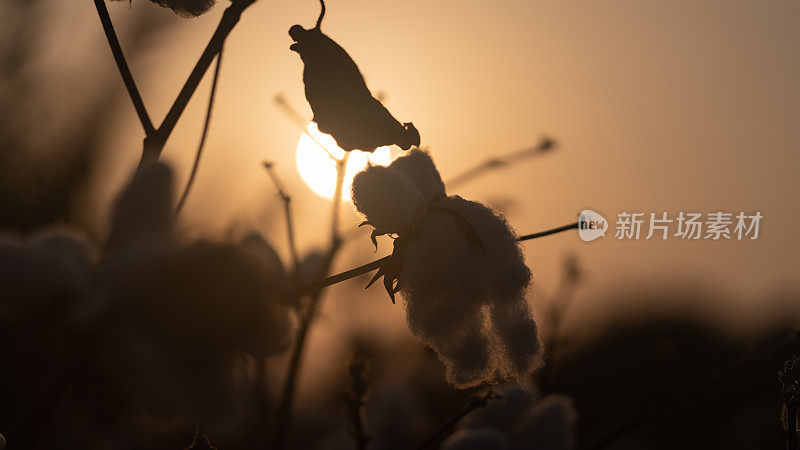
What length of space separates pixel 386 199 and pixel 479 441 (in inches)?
14.9

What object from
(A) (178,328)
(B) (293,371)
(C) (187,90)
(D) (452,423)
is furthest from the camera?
(B) (293,371)

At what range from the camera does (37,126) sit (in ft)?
A: 6.04

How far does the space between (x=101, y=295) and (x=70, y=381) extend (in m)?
0.05

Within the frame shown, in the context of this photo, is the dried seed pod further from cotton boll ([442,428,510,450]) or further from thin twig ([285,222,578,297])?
cotton boll ([442,428,510,450])

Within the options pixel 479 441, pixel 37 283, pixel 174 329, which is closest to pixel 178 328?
pixel 174 329

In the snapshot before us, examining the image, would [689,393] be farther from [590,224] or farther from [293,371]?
[293,371]

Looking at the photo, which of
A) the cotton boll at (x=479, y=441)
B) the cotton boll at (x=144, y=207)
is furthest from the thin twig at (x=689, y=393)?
the cotton boll at (x=144, y=207)

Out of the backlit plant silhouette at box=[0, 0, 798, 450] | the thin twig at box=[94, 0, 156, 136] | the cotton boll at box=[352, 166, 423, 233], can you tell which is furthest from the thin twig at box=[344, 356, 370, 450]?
the thin twig at box=[94, 0, 156, 136]

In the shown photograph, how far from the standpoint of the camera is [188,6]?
1.81 ft

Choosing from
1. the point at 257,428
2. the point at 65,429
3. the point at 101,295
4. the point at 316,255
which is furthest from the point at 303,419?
the point at 101,295

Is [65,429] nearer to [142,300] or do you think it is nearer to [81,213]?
[142,300]

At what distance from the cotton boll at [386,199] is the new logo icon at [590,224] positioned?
Answer: 0.14 metres

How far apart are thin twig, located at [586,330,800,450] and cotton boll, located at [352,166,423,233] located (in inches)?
14.0

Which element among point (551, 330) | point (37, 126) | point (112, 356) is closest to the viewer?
point (112, 356)
